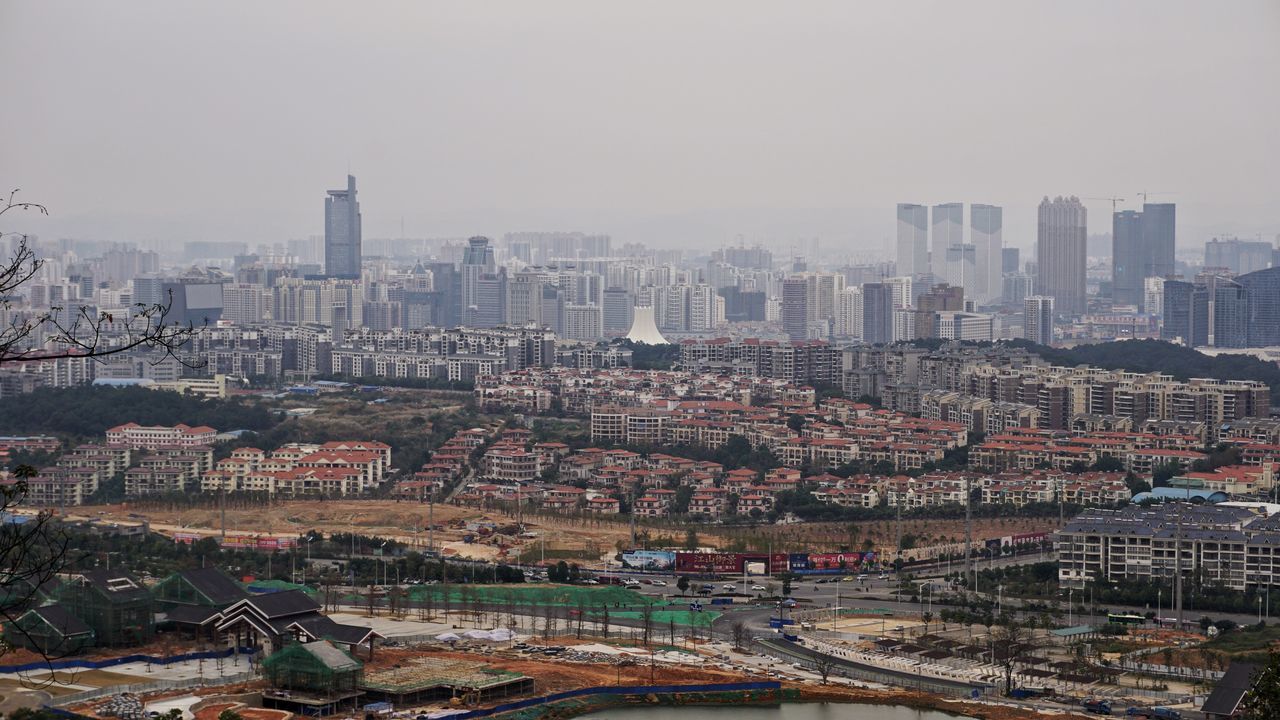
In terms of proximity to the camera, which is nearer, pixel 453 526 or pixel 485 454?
pixel 453 526

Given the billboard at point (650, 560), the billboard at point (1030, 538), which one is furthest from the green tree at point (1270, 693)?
the billboard at point (1030, 538)

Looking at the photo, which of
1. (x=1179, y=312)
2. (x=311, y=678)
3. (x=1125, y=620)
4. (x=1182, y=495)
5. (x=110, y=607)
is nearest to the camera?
(x=311, y=678)

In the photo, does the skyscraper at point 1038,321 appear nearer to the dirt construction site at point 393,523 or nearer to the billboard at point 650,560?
the dirt construction site at point 393,523

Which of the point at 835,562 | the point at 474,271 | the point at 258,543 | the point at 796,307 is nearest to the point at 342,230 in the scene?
the point at 474,271

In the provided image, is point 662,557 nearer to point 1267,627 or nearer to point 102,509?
point 1267,627

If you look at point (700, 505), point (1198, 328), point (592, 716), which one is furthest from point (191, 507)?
point (1198, 328)

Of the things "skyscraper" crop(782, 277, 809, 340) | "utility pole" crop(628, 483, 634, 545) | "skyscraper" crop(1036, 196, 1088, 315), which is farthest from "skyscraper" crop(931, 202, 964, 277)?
"utility pole" crop(628, 483, 634, 545)

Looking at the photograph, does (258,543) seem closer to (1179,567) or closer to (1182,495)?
(1179,567)

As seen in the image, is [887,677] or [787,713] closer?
[787,713]
